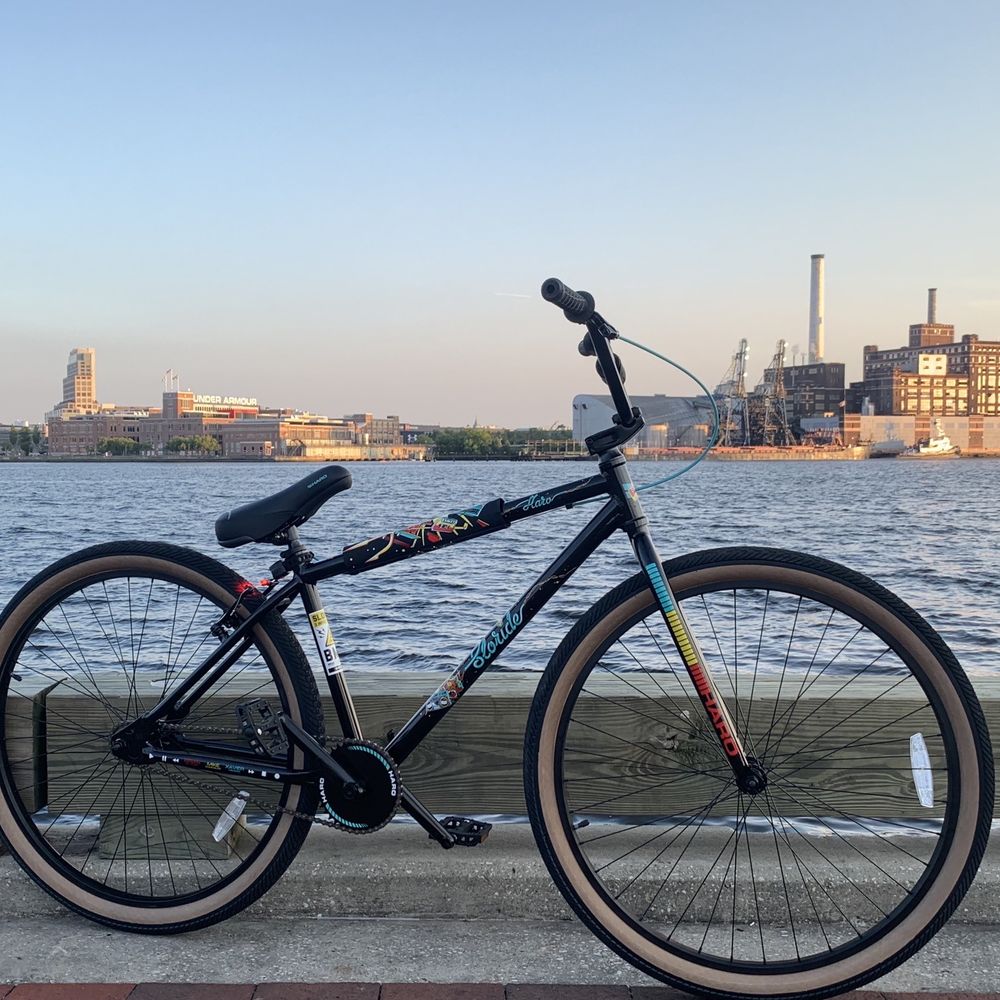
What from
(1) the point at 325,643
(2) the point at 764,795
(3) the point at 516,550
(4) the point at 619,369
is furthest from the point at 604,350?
(3) the point at 516,550

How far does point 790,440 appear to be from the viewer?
168m

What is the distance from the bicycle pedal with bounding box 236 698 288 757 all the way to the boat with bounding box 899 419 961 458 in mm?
187306

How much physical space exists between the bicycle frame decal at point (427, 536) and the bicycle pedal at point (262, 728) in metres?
0.46

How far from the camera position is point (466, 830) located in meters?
2.59

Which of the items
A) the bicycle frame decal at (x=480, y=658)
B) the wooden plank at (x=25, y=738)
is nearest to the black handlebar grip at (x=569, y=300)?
the bicycle frame decal at (x=480, y=658)

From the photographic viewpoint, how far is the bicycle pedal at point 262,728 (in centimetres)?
271

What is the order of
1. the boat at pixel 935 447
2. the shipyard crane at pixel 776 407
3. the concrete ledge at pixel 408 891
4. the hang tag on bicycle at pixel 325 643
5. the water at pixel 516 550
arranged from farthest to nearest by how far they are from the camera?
the boat at pixel 935 447, the shipyard crane at pixel 776 407, the water at pixel 516 550, the concrete ledge at pixel 408 891, the hang tag on bicycle at pixel 325 643

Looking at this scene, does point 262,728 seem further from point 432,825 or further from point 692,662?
point 692,662

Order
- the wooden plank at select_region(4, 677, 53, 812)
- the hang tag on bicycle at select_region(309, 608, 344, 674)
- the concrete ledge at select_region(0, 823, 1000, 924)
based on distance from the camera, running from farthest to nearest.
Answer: the wooden plank at select_region(4, 677, 53, 812)
the concrete ledge at select_region(0, 823, 1000, 924)
the hang tag on bicycle at select_region(309, 608, 344, 674)

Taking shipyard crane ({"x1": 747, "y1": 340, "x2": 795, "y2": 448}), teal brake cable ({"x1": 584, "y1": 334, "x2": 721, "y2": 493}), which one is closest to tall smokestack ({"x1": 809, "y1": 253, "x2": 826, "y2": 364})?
shipyard crane ({"x1": 747, "y1": 340, "x2": 795, "y2": 448})

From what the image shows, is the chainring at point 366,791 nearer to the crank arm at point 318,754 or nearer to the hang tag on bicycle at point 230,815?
the crank arm at point 318,754

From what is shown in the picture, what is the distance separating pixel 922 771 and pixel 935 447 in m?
187

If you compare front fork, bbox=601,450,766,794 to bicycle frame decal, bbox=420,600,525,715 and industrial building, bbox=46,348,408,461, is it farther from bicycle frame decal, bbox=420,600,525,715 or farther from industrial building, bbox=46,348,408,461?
industrial building, bbox=46,348,408,461

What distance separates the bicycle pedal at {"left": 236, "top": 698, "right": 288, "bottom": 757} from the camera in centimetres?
271
